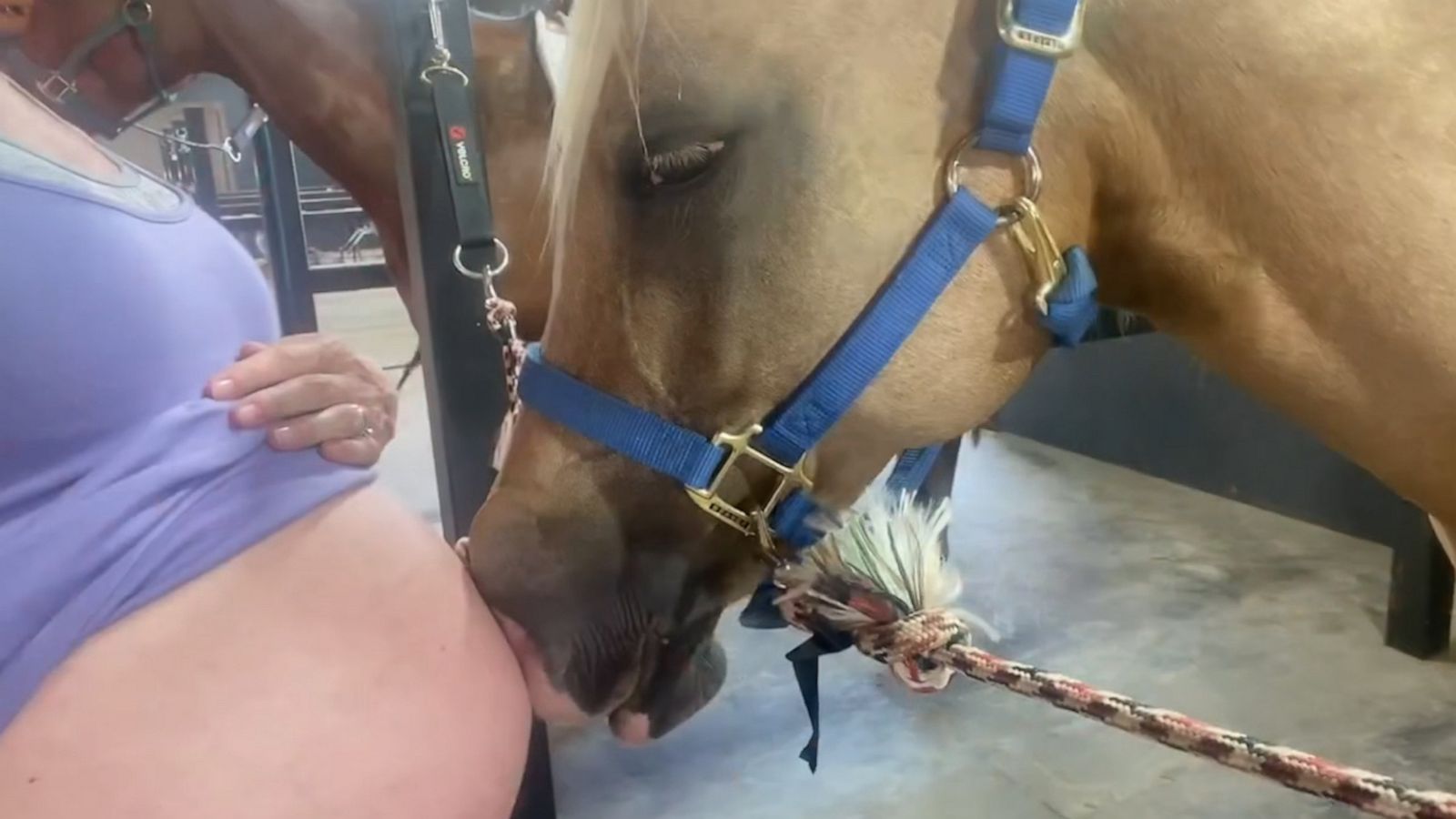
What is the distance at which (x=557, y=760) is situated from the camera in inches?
61.0

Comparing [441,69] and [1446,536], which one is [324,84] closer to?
[441,69]

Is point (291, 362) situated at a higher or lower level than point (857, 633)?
higher

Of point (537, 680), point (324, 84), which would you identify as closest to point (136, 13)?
point (324, 84)

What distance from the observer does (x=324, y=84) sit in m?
1.72

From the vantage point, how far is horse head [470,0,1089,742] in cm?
62

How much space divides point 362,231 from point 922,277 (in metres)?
2.79

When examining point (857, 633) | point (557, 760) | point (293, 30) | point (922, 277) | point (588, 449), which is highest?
point (293, 30)

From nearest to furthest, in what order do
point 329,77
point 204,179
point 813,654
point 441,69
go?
Answer: point 813,654 → point 441,69 → point 329,77 → point 204,179

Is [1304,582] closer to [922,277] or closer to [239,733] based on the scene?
[922,277]

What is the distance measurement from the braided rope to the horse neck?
3.93 feet

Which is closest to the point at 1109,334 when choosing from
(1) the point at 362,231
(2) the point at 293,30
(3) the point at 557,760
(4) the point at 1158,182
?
(3) the point at 557,760

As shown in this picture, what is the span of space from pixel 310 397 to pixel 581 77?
25 cm

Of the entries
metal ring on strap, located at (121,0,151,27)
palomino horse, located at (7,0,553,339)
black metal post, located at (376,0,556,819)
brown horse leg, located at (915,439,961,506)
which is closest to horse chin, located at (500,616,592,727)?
black metal post, located at (376,0,556,819)

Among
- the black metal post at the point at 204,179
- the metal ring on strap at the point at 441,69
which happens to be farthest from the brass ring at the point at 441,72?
the black metal post at the point at 204,179
